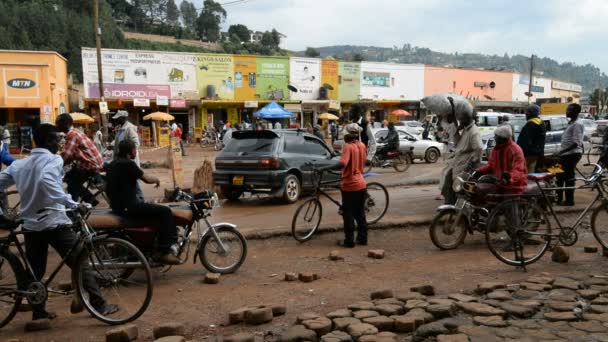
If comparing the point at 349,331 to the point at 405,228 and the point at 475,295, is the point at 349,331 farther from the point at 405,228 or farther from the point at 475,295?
the point at 405,228

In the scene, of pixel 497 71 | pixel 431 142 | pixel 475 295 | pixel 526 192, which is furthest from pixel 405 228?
pixel 497 71

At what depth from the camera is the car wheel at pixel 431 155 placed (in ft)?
71.4

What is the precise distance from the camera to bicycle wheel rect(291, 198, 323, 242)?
8.02m

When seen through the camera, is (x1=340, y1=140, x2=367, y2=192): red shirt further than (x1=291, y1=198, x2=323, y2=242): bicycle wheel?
No

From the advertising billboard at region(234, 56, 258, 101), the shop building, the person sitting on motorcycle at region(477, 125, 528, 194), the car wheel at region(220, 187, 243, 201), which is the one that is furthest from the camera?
the advertising billboard at region(234, 56, 258, 101)

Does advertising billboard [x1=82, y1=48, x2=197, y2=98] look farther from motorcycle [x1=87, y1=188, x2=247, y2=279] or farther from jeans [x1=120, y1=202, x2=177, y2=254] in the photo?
jeans [x1=120, y1=202, x2=177, y2=254]

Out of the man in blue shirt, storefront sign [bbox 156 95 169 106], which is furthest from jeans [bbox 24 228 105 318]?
storefront sign [bbox 156 95 169 106]

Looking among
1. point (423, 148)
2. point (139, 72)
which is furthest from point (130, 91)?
point (423, 148)

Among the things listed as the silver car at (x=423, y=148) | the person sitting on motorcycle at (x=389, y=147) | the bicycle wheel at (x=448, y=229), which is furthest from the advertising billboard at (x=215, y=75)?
the bicycle wheel at (x=448, y=229)

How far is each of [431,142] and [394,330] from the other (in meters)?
18.2

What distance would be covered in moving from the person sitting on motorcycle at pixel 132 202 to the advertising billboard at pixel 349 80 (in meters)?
39.9

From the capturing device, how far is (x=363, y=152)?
776 cm

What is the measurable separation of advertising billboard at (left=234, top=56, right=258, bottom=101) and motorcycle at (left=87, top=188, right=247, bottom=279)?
113ft

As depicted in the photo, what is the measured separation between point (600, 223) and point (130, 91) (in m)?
33.6
